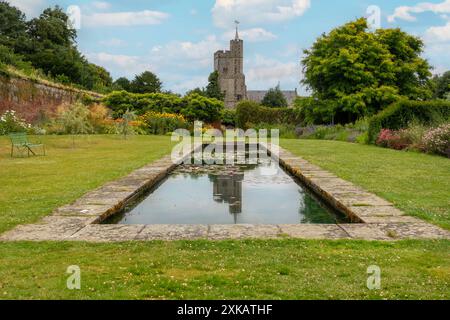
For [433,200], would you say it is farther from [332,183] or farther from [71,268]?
[71,268]

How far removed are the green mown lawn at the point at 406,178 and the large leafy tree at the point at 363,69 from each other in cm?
1319

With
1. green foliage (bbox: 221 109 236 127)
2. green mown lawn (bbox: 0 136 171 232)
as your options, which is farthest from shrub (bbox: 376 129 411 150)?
green foliage (bbox: 221 109 236 127)

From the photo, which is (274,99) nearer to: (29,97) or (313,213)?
(29,97)

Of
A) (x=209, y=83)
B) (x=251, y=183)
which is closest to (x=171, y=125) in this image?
(x=251, y=183)

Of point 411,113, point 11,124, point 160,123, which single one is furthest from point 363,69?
point 11,124

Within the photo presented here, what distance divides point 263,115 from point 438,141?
56.8ft

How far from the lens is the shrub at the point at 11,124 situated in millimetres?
18375

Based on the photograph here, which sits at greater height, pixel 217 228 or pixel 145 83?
pixel 145 83

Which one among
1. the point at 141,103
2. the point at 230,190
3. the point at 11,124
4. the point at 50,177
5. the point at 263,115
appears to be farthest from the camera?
the point at 263,115

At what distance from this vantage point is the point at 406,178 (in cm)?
807

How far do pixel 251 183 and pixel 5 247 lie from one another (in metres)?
5.44

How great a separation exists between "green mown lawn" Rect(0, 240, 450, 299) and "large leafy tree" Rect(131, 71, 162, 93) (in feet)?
130

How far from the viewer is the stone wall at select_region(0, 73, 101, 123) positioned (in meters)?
20.4

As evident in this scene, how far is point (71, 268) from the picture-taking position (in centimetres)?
338
